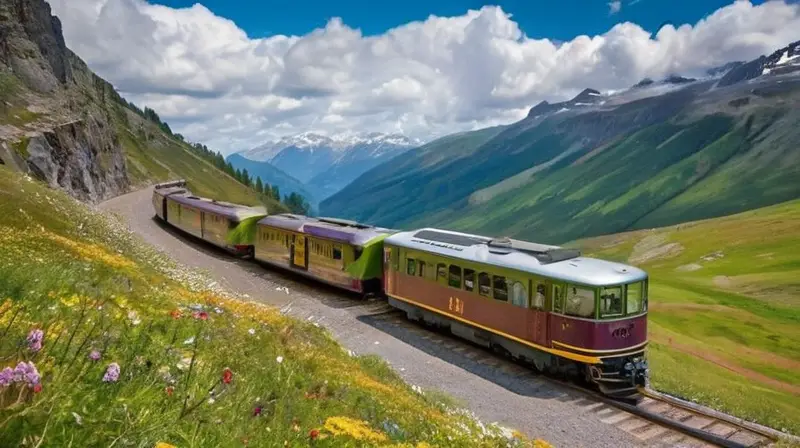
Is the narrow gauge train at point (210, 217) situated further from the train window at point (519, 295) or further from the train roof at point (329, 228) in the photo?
the train window at point (519, 295)

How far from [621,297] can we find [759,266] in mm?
112247


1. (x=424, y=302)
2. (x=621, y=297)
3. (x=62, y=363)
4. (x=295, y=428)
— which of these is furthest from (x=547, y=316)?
(x=62, y=363)

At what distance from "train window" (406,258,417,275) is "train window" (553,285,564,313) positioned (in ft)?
26.7

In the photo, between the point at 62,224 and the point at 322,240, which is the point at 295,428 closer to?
the point at 62,224

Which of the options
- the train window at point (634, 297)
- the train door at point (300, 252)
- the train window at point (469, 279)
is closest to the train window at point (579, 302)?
the train window at point (634, 297)

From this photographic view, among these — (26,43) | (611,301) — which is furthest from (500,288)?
(26,43)

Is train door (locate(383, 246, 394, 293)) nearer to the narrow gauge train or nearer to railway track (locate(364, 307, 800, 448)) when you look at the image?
railway track (locate(364, 307, 800, 448))

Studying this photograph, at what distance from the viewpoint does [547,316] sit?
1975cm

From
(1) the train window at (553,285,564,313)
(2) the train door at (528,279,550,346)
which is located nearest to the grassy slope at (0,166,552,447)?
(2) the train door at (528,279,550,346)

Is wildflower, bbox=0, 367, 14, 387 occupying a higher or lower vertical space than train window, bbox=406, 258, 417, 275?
higher

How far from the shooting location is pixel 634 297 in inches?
776

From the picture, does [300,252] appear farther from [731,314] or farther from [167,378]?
[731,314]

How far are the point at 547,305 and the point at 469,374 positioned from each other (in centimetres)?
344

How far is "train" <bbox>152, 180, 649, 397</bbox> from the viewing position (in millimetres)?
18984
